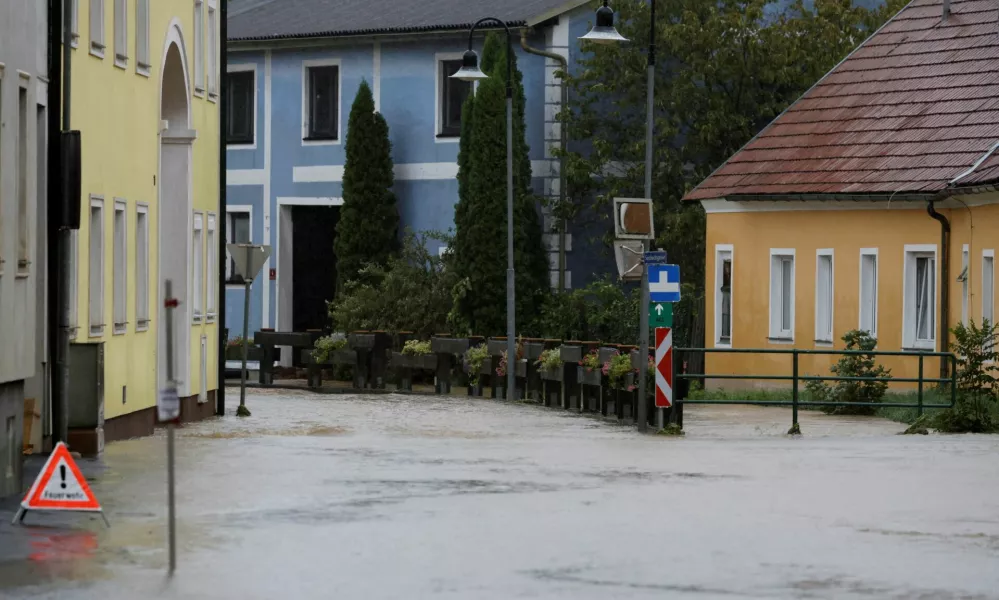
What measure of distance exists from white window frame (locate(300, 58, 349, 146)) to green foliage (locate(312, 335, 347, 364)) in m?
6.17

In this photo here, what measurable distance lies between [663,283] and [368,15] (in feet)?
71.0

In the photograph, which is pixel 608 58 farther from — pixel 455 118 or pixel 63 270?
pixel 63 270

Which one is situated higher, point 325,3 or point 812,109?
point 325,3

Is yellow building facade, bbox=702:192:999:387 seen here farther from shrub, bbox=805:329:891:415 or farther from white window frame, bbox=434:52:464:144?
white window frame, bbox=434:52:464:144

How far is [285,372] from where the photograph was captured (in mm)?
48812

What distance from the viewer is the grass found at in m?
30.0

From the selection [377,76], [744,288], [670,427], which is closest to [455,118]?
[377,76]

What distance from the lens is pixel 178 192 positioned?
30.6 meters

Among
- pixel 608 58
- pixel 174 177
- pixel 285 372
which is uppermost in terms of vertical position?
pixel 608 58

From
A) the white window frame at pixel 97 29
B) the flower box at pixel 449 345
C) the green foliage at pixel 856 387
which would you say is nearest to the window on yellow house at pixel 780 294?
the green foliage at pixel 856 387

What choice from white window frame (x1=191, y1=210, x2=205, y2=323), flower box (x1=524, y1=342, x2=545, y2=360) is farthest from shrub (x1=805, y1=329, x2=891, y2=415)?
white window frame (x1=191, y1=210, x2=205, y2=323)

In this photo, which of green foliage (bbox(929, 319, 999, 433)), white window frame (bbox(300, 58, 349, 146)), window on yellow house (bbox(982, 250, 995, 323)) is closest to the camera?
green foliage (bbox(929, 319, 999, 433))

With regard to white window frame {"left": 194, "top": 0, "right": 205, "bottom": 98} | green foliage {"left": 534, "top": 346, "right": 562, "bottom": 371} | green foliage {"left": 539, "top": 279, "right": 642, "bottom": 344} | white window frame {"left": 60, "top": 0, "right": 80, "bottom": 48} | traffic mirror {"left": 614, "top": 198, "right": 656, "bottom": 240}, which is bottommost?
green foliage {"left": 534, "top": 346, "right": 562, "bottom": 371}

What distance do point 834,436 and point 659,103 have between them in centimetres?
1666
